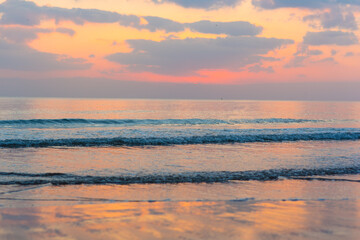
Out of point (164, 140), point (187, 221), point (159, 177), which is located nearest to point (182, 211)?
point (187, 221)

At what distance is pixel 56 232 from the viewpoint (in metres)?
5.51

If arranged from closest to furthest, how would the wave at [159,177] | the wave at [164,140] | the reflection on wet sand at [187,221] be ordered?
the reflection on wet sand at [187,221] < the wave at [159,177] < the wave at [164,140]

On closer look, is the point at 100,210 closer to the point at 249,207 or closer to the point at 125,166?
the point at 249,207

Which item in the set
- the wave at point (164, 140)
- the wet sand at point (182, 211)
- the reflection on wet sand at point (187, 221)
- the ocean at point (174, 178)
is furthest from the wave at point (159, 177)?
the wave at point (164, 140)

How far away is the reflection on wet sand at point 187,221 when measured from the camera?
216 inches

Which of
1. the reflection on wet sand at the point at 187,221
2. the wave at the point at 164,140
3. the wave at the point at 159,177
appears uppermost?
the wave at the point at 164,140

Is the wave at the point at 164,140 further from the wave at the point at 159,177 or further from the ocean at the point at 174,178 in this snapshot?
the wave at the point at 159,177

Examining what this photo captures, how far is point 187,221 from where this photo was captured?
6.14 m

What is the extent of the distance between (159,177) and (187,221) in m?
4.20

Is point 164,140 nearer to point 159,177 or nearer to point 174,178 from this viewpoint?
point 159,177

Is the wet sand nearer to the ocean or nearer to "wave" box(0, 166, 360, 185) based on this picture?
the ocean

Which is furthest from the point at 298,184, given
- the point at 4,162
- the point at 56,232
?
the point at 4,162

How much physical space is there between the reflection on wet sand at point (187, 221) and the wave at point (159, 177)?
8.05 feet

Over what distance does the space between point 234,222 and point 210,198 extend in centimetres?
184
